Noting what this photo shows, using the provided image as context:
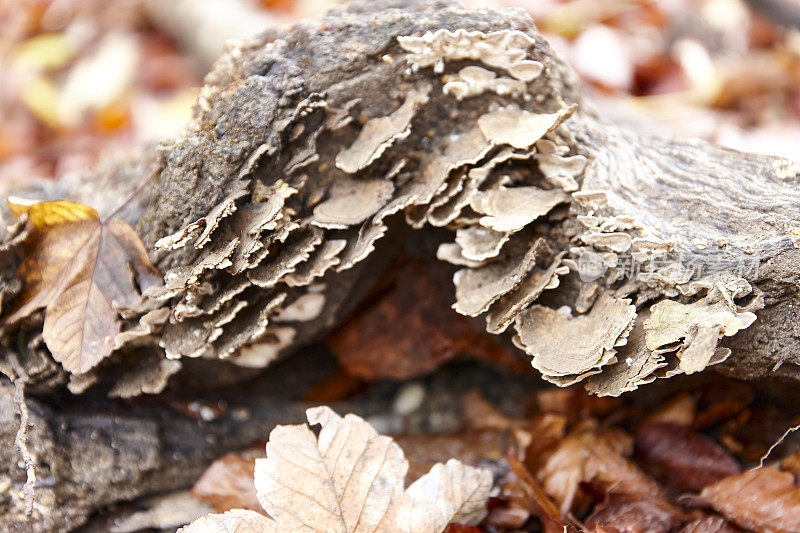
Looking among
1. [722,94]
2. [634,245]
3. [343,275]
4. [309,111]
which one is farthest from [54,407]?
[722,94]

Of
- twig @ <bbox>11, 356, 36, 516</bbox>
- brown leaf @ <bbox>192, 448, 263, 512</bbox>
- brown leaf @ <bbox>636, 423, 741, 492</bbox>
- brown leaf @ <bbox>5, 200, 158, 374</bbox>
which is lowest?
brown leaf @ <bbox>636, 423, 741, 492</bbox>

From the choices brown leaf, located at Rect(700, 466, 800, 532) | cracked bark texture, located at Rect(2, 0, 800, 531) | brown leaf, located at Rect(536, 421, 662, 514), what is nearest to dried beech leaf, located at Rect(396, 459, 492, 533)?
brown leaf, located at Rect(536, 421, 662, 514)

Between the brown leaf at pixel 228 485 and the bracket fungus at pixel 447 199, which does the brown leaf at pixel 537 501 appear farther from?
the brown leaf at pixel 228 485

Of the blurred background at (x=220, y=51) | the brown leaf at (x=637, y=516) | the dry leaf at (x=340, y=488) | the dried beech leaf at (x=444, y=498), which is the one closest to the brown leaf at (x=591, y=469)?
the brown leaf at (x=637, y=516)

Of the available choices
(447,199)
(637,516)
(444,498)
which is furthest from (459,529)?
(447,199)

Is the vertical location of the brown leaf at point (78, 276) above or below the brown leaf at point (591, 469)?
above

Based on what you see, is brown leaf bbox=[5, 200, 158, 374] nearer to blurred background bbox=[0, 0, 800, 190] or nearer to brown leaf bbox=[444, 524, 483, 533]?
brown leaf bbox=[444, 524, 483, 533]
